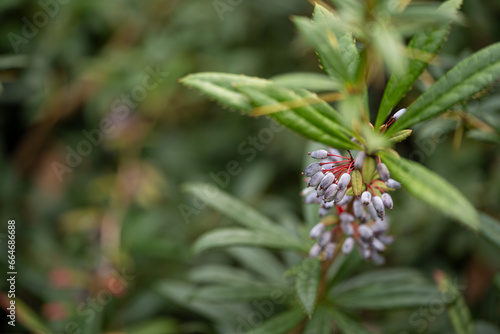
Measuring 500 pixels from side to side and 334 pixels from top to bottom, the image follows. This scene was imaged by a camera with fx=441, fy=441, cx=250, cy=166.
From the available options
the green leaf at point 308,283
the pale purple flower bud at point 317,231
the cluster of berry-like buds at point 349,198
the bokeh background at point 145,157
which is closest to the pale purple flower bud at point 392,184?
the cluster of berry-like buds at point 349,198

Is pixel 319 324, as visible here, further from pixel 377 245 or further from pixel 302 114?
pixel 302 114

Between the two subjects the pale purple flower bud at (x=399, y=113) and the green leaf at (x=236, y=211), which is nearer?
the pale purple flower bud at (x=399, y=113)

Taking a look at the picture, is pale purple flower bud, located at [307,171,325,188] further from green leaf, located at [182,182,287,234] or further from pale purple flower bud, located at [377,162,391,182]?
green leaf, located at [182,182,287,234]

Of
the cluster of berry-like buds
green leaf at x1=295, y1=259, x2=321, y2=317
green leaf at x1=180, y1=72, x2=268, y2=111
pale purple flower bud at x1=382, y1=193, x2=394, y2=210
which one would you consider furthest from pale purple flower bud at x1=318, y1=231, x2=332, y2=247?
green leaf at x1=180, y1=72, x2=268, y2=111

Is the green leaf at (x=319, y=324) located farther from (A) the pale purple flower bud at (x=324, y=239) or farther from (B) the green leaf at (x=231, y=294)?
(A) the pale purple flower bud at (x=324, y=239)

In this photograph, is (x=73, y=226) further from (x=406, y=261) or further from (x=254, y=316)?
(x=406, y=261)

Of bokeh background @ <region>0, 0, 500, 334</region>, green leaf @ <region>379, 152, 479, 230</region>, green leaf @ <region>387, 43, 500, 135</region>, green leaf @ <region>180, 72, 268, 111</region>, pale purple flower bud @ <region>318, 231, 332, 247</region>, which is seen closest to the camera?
green leaf @ <region>379, 152, 479, 230</region>

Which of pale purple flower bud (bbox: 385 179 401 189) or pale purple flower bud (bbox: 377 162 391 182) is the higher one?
pale purple flower bud (bbox: 377 162 391 182)
